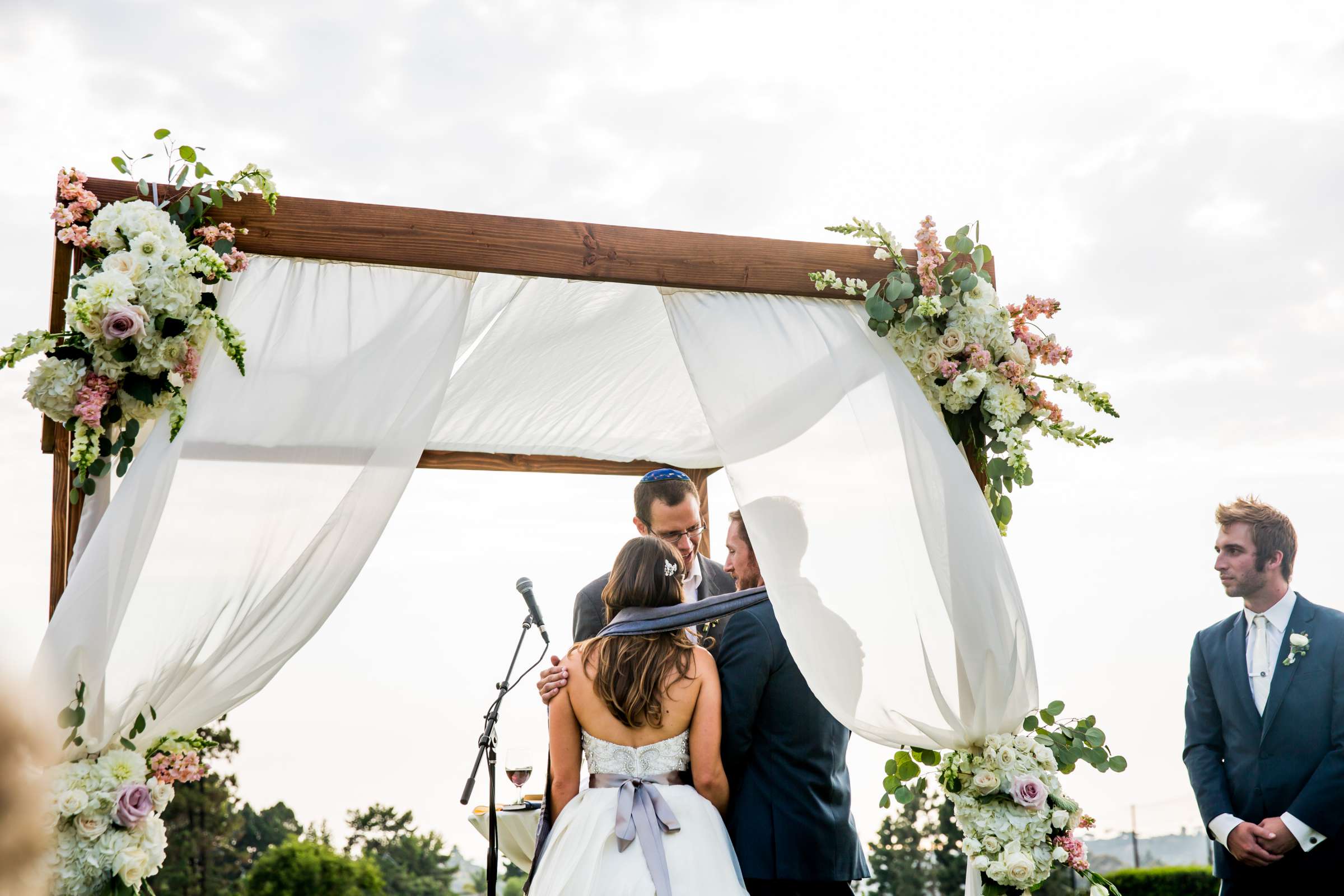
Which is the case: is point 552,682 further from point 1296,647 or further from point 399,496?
point 1296,647

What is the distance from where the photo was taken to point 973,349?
3469 mm

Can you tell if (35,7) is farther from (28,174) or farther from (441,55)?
(28,174)

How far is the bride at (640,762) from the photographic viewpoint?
3004mm

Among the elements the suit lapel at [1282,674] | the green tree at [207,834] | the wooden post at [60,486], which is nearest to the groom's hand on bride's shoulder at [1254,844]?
the suit lapel at [1282,674]

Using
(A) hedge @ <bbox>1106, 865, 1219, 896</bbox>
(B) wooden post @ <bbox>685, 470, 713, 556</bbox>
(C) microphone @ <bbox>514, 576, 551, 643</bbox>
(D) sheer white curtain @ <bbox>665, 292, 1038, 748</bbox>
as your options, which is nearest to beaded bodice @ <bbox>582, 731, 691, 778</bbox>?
(D) sheer white curtain @ <bbox>665, 292, 1038, 748</bbox>

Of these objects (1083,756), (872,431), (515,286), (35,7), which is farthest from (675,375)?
(35,7)

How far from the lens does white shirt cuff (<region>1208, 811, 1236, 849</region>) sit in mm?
3727

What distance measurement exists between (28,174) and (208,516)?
1.44 meters

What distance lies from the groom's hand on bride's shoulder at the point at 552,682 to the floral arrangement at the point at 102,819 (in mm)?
977

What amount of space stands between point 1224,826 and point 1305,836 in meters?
0.25

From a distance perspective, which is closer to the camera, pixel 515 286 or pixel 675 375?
pixel 515 286

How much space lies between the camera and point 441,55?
572 cm

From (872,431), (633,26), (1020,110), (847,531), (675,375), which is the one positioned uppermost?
(633,26)

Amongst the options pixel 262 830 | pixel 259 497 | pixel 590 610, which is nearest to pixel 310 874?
pixel 262 830
